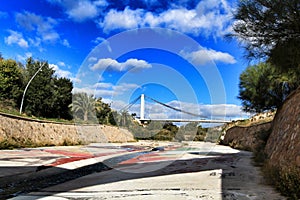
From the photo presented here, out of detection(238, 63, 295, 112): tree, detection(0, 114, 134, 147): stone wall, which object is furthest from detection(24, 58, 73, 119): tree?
detection(238, 63, 295, 112): tree

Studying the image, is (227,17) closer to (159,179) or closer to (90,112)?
(159,179)

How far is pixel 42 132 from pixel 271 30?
52.1ft

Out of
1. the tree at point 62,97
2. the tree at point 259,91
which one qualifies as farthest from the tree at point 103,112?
the tree at point 259,91

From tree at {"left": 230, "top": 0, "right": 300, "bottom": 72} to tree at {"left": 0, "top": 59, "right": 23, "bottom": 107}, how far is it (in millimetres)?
22746

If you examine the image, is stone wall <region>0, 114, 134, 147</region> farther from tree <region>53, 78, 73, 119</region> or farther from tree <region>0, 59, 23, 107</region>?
tree <region>0, 59, 23, 107</region>

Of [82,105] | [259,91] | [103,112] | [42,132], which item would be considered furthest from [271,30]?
[103,112]

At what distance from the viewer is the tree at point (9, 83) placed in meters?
25.1

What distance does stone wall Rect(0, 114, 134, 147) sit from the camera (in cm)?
1431

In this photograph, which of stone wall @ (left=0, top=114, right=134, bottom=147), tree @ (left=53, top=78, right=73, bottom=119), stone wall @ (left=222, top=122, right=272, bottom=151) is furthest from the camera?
tree @ (left=53, top=78, right=73, bottom=119)

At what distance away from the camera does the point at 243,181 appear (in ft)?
16.3

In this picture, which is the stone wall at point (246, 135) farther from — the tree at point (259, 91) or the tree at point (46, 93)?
the tree at point (46, 93)

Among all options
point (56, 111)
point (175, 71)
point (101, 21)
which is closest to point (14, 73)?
point (56, 111)

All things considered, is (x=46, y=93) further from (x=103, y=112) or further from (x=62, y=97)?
(x=103, y=112)

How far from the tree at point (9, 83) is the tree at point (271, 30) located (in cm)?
2275
